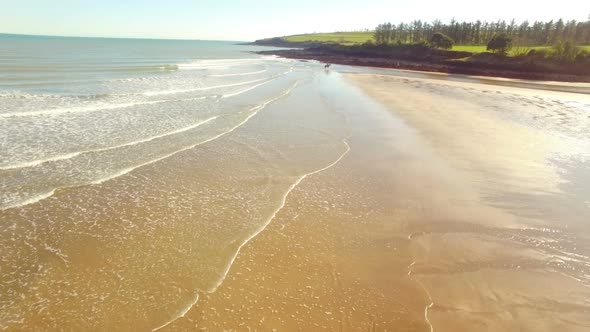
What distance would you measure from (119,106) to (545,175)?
2132 centimetres

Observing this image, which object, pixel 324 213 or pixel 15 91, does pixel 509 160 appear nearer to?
pixel 324 213

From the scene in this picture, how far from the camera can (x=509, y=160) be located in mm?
13203

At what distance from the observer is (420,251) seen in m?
7.37

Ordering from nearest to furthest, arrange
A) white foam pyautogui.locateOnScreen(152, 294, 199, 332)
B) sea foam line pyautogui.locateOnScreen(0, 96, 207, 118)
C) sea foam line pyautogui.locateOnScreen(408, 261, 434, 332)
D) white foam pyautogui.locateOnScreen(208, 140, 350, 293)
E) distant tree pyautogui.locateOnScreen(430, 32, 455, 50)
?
white foam pyautogui.locateOnScreen(152, 294, 199, 332) < sea foam line pyautogui.locateOnScreen(408, 261, 434, 332) < white foam pyautogui.locateOnScreen(208, 140, 350, 293) < sea foam line pyautogui.locateOnScreen(0, 96, 207, 118) < distant tree pyautogui.locateOnScreen(430, 32, 455, 50)

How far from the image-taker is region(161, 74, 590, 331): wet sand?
18.2 ft

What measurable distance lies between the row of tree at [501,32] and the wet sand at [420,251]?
7907 centimetres

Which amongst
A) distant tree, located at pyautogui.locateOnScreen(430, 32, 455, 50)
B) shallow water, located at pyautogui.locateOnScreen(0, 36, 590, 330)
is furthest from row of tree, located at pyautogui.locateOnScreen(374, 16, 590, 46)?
shallow water, located at pyautogui.locateOnScreen(0, 36, 590, 330)

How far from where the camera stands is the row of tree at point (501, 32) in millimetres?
86438

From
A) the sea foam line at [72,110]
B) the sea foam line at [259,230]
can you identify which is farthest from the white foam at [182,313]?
the sea foam line at [72,110]

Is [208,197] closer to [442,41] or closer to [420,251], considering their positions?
[420,251]

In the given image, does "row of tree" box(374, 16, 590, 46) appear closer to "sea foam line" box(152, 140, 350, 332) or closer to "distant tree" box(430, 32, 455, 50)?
"distant tree" box(430, 32, 455, 50)

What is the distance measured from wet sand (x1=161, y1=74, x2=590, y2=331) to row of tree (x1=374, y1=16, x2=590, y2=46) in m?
79.1

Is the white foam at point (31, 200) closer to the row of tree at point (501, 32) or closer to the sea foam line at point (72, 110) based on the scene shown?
the sea foam line at point (72, 110)

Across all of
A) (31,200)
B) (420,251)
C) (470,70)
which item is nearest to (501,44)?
(470,70)
